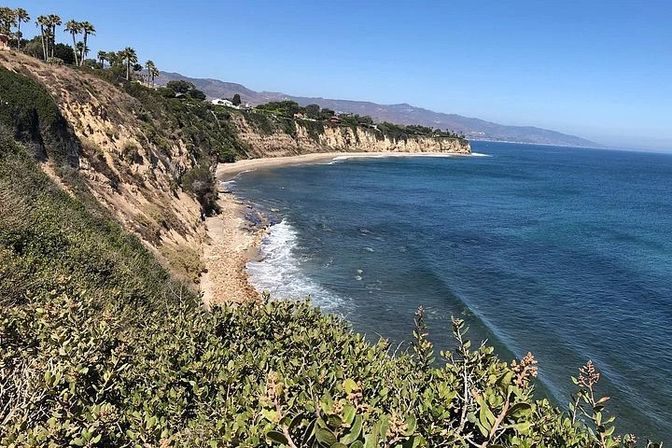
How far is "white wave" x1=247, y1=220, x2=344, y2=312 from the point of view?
89.5 ft

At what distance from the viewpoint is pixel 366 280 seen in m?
31.1

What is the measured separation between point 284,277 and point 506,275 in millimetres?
15792

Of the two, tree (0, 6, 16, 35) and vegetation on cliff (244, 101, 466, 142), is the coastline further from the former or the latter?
vegetation on cliff (244, 101, 466, 142)

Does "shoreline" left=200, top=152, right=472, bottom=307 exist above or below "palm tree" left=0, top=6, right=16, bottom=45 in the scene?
below

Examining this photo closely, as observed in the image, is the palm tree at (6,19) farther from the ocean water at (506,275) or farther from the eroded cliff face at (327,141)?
the eroded cliff face at (327,141)

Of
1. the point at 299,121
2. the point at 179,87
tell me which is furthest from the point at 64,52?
the point at 299,121

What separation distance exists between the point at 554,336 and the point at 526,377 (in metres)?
22.5

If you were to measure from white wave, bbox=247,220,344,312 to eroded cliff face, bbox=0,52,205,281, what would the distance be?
4.20 metres

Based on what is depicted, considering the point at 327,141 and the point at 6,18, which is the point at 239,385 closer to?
the point at 6,18

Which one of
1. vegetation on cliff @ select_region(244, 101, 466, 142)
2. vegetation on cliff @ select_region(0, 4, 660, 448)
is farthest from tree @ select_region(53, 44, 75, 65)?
vegetation on cliff @ select_region(0, 4, 660, 448)

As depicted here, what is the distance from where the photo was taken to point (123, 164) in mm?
30891

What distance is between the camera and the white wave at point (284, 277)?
2727 cm

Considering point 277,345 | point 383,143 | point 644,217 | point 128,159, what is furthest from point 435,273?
point 383,143

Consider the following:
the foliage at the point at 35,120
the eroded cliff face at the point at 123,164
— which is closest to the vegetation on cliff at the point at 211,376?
the foliage at the point at 35,120
